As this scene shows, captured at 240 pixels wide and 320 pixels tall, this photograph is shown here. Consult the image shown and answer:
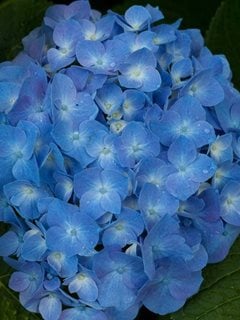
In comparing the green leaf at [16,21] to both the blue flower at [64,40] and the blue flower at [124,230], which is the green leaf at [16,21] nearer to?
the blue flower at [64,40]

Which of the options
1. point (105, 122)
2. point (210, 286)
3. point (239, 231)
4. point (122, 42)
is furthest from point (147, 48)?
point (210, 286)

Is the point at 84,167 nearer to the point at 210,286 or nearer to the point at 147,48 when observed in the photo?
the point at 147,48

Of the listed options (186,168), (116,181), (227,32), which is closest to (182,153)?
(186,168)

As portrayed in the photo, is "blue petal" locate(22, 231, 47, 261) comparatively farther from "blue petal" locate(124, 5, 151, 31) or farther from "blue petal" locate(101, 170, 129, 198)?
"blue petal" locate(124, 5, 151, 31)

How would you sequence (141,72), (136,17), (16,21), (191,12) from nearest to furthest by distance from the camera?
(141,72), (136,17), (16,21), (191,12)

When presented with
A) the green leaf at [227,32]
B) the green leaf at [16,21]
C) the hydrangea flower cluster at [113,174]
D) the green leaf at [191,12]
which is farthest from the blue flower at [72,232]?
the green leaf at [191,12]

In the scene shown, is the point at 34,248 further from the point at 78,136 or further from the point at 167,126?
the point at 167,126

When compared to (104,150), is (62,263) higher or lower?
lower
